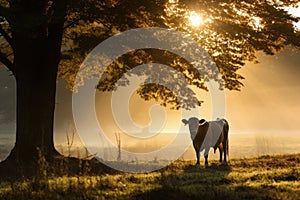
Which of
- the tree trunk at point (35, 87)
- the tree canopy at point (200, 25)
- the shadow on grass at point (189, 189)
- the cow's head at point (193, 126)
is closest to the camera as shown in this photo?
the shadow on grass at point (189, 189)

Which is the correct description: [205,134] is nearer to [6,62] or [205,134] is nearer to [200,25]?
[200,25]

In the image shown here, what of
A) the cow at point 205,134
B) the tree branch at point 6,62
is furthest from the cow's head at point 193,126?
the tree branch at point 6,62

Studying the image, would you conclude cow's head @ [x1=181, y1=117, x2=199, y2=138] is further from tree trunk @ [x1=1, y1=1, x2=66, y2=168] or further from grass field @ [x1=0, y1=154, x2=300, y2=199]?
grass field @ [x1=0, y1=154, x2=300, y2=199]

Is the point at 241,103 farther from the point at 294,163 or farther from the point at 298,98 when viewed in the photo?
the point at 294,163

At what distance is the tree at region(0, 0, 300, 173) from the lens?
18.5 metres

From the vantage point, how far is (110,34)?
20.1m

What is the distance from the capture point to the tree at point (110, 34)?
18.5m

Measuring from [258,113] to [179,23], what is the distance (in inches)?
5973

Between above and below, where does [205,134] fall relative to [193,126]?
below

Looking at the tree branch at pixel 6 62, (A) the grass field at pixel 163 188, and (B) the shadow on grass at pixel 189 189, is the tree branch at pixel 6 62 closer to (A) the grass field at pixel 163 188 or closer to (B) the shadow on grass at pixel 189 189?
(A) the grass field at pixel 163 188

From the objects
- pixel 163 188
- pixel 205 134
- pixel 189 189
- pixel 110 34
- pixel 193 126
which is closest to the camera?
pixel 163 188

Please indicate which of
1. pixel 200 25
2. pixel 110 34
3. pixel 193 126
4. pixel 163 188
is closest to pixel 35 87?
pixel 110 34

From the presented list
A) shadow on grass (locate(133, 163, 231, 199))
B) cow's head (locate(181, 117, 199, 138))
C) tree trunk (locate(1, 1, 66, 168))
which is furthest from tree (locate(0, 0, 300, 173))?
shadow on grass (locate(133, 163, 231, 199))

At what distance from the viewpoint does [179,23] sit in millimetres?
20281
